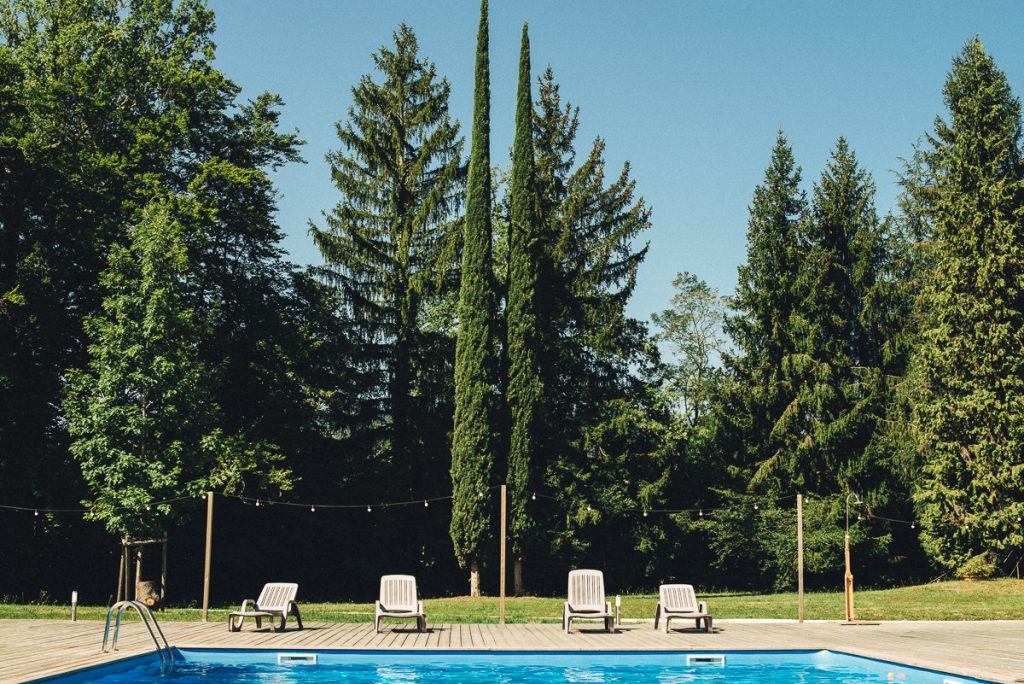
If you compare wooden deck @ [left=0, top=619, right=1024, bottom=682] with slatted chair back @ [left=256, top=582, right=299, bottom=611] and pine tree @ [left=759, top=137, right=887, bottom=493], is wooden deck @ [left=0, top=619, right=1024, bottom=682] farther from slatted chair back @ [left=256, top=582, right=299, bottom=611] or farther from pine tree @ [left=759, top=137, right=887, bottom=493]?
pine tree @ [left=759, top=137, right=887, bottom=493]

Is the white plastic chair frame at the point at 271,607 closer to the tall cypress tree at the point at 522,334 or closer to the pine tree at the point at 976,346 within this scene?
the tall cypress tree at the point at 522,334

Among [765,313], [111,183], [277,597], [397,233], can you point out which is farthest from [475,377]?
[277,597]

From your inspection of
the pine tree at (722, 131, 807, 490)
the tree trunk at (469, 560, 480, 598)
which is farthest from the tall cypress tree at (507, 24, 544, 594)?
the pine tree at (722, 131, 807, 490)

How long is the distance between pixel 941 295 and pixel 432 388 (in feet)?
44.8

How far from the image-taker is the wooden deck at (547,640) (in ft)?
30.0

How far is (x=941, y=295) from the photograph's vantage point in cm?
2412

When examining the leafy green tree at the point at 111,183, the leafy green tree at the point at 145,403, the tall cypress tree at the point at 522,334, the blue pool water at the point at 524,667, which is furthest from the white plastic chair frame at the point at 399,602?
the leafy green tree at the point at 111,183

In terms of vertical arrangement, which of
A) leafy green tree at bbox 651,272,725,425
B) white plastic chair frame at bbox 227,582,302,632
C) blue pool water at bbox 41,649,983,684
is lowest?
blue pool water at bbox 41,649,983,684

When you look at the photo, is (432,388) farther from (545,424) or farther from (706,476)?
(706,476)

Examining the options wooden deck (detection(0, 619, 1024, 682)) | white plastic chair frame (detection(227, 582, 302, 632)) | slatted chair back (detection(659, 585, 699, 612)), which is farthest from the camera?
slatted chair back (detection(659, 585, 699, 612))

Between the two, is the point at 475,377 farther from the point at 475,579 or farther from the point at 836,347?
the point at 836,347

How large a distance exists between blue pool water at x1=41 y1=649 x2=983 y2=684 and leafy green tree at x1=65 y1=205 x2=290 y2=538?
7.81 meters

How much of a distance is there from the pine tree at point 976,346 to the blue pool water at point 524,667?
579 inches

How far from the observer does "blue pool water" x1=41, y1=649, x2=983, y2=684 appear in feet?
33.0
